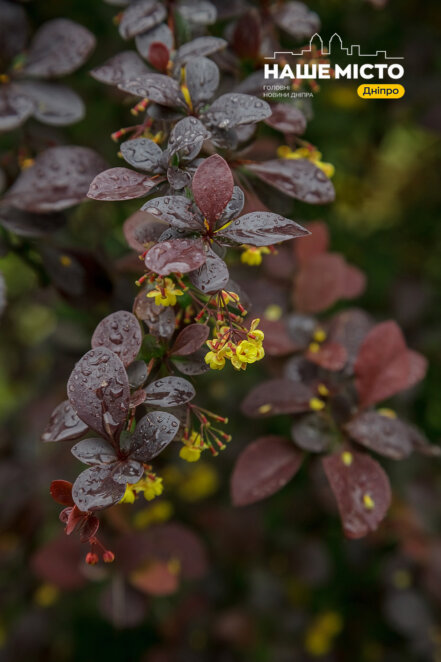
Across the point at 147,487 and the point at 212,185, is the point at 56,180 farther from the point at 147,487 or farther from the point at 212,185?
the point at 147,487

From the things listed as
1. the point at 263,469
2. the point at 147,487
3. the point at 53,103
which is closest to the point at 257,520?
the point at 263,469

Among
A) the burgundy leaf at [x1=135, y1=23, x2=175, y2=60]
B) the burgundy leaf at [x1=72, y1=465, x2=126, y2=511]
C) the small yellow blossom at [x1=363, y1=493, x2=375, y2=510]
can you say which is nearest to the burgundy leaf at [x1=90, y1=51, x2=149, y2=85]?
the burgundy leaf at [x1=135, y1=23, x2=175, y2=60]

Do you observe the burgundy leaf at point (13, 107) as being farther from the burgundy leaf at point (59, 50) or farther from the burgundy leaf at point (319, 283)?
the burgundy leaf at point (319, 283)

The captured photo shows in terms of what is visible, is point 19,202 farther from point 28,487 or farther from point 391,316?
point 391,316

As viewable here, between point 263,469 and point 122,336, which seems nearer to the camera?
point 122,336

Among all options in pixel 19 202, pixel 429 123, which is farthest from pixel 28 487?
pixel 429 123

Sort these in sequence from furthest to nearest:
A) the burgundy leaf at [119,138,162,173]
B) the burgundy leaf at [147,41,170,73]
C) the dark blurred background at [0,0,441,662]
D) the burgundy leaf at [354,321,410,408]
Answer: the dark blurred background at [0,0,441,662] → the burgundy leaf at [354,321,410,408] → the burgundy leaf at [147,41,170,73] → the burgundy leaf at [119,138,162,173]

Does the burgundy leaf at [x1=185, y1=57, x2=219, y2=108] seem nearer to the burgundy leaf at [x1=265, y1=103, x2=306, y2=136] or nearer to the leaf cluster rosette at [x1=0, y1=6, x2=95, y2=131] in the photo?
the burgundy leaf at [x1=265, y1=103, x2=306, y2=136]
